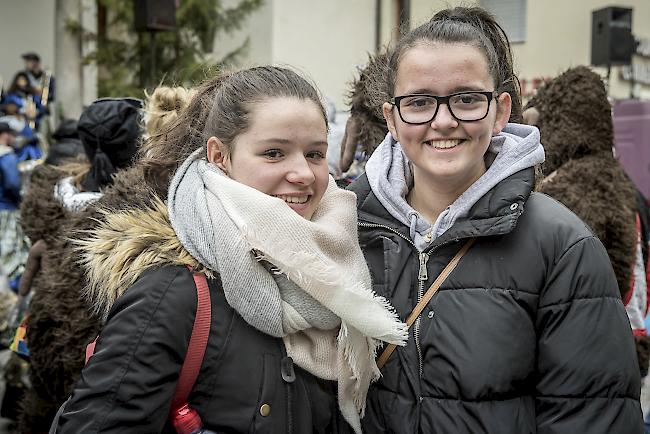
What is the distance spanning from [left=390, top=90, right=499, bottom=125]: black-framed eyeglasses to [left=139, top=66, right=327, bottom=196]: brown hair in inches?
9.1

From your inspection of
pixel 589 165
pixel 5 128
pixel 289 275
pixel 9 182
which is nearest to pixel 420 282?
pixel 289 275

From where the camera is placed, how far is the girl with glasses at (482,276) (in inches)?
71.0

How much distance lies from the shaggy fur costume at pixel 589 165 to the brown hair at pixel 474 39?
121 cm

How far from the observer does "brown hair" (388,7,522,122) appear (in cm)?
201

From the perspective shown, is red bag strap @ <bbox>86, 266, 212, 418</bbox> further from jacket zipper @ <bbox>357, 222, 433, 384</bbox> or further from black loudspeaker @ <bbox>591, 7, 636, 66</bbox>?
black loudspeaker @ <bbox>591, 7, 636, 66</bbox>

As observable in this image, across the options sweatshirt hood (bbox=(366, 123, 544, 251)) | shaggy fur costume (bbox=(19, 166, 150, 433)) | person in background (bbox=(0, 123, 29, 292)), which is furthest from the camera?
person in background (bbox=(0, 123, 29, 292))

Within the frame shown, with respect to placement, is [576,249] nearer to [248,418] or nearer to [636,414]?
[636,414]

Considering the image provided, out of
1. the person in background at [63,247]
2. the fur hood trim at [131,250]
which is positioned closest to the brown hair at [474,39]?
the fur hood trim at [131,250]

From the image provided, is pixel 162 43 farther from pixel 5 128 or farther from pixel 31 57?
pixel 31 57

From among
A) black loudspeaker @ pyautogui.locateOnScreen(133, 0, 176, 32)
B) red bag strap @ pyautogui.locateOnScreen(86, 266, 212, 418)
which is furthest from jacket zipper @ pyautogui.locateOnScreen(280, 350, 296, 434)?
black loudspeaker @ pyautogui.locateOnScreen(133, 0, 176, 32)

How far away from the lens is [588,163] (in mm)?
3541

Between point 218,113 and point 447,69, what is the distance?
0.60 metres

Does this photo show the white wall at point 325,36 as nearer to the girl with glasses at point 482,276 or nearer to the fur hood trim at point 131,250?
the girl with glasses at point 482,276

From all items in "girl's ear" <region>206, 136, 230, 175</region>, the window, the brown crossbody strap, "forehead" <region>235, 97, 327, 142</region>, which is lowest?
the brown crossbody strap
